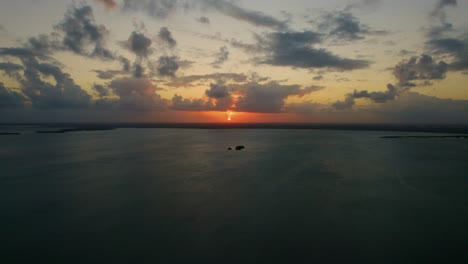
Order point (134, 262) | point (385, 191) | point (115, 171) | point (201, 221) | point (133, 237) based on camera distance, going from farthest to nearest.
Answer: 1. point (115, 171)
2. point (385, 191)
3. point (201, 221)
4. point (133, 237)
5. point (134, 262)

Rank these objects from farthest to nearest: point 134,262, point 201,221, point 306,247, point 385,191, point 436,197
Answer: point 385,191 < point 436,197 < point 201,221 < point 306,247 < point 134,262

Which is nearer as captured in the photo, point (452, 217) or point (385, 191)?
point (452, 217)

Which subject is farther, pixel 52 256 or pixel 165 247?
pixel 165 247

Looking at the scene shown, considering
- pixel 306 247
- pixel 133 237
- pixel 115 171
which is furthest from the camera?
pixel 115 171

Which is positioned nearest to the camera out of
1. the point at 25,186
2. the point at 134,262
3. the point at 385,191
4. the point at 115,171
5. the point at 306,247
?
the point at 134,262

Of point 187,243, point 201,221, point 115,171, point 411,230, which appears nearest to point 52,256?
point 187,243

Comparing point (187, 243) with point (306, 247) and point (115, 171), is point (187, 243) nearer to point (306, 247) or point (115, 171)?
point (306, 247)

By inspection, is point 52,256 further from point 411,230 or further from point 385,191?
point 385,191

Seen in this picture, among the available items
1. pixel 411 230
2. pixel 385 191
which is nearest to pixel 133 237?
pixel 411 230
